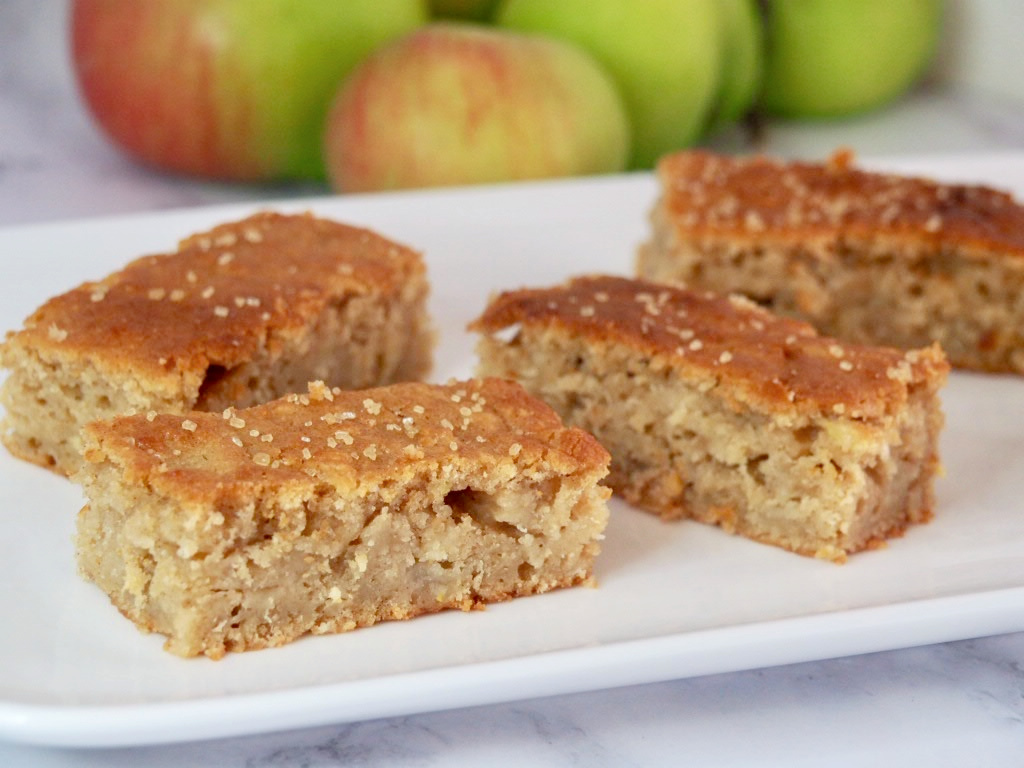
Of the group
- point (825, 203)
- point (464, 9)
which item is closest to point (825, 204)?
point (825, 203)

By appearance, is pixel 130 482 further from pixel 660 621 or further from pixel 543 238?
pixel 543 238

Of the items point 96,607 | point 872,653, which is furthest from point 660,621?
Result: point 96,607

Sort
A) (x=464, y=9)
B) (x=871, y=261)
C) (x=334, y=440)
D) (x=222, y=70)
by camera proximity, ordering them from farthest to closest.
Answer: (x=464, y=9)
(x=222, y=70)
(x=871, y=261)
(x=334, y=440)

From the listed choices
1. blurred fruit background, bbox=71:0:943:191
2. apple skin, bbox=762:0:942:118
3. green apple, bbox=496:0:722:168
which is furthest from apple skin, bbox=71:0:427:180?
apple skin, bbox=762:0:942:118

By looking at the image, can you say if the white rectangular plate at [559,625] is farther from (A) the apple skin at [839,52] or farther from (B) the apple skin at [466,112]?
(A) the apple skin at [839,52]

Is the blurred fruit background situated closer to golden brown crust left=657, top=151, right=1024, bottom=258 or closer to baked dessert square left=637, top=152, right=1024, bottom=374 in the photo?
golden brown crust left=657, top=151, right=1024, bottom=258

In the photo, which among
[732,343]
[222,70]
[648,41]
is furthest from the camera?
[648,41]

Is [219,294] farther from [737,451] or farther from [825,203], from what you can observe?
[825,203]
